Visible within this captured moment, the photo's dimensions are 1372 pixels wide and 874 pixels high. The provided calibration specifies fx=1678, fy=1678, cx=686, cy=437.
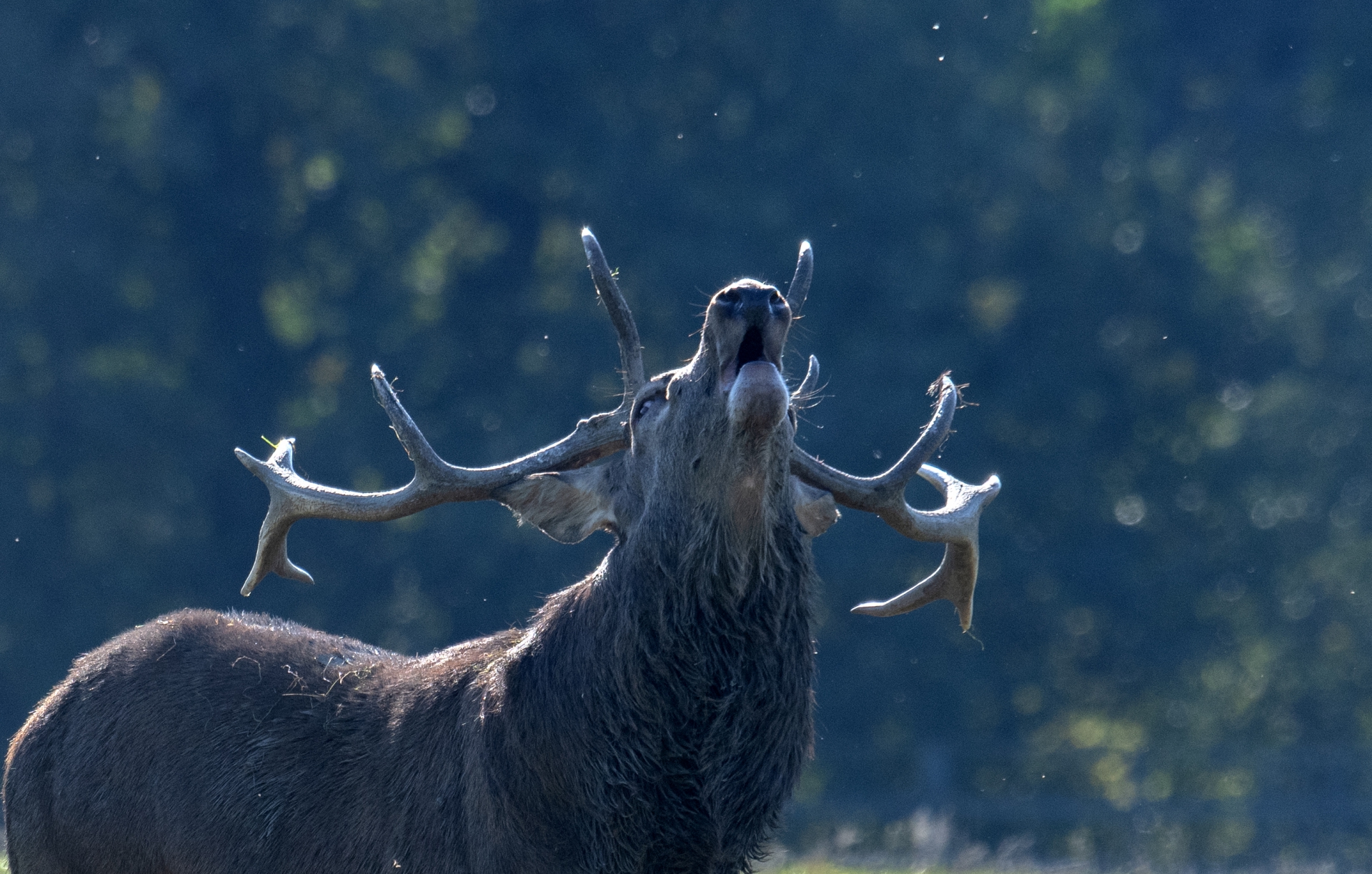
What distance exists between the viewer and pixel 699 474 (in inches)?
194

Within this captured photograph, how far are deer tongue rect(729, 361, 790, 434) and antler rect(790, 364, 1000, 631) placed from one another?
0.75 meters

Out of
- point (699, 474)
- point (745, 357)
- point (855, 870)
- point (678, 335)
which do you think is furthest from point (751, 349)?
point (678, 335)

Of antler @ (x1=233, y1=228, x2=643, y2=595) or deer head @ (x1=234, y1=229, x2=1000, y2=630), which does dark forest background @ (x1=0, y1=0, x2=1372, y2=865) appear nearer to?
deer head @ (x1=234, y1=229, x2=1000, y2=630)

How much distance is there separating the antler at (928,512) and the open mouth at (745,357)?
0.66 meters

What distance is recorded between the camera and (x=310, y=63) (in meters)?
22.3

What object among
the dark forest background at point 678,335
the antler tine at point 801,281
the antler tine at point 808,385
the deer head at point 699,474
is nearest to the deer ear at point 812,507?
the deer head at point 699,474

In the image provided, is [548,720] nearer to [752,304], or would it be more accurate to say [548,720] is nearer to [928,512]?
[752,304]

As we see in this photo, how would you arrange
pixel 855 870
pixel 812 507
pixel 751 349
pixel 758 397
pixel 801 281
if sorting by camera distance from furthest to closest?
pixel 855 870 < pixel 801 281 < pixel 812 507 < pixel 751 349 < pixel 758 397

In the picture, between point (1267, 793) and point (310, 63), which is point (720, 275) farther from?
point (1267, 793)

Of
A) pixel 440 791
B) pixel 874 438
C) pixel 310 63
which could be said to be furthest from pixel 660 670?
pixel 310 63

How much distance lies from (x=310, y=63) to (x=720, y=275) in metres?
6.41

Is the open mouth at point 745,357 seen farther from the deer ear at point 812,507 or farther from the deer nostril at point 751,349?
the deer ear at point 812,507

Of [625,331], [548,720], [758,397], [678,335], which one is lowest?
[548,720]

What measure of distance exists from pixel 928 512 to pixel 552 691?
1.67 metres
